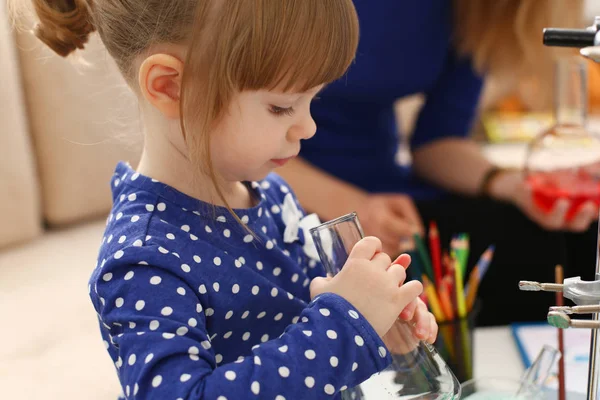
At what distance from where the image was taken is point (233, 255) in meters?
0.62

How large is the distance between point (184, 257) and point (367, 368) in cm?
16

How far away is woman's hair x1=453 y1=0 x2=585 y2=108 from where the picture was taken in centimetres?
109

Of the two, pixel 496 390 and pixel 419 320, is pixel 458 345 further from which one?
pixel 419 320

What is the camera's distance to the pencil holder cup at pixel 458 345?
0.74 metres

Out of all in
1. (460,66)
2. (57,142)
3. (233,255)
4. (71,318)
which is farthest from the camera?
(460,66)

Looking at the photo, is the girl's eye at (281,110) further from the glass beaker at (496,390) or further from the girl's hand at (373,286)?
the glass beaker at (496,390)

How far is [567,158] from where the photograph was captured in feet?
3.19

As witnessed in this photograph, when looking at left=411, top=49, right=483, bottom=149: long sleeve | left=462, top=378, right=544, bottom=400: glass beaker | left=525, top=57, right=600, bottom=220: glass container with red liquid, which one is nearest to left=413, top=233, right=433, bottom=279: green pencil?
left=462, top=378, right=544, bottom=400: glass beaker

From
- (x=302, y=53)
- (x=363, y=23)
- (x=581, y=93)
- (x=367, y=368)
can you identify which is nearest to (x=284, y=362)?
(x=367, y=368)

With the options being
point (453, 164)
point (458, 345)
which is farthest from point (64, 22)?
point (453, 164)

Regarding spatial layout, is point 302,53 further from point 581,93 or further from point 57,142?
point 57,142

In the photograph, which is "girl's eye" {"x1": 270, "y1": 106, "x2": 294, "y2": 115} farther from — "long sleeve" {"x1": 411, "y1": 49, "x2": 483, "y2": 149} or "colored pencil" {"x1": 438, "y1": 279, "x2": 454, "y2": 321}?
"long sleeve" {"x1": 411, "y1": 49, "x2": 483, "y2": 149}

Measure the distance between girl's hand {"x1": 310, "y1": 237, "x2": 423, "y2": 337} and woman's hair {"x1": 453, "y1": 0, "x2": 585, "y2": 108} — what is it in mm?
656

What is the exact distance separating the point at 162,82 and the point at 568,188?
656 mm
